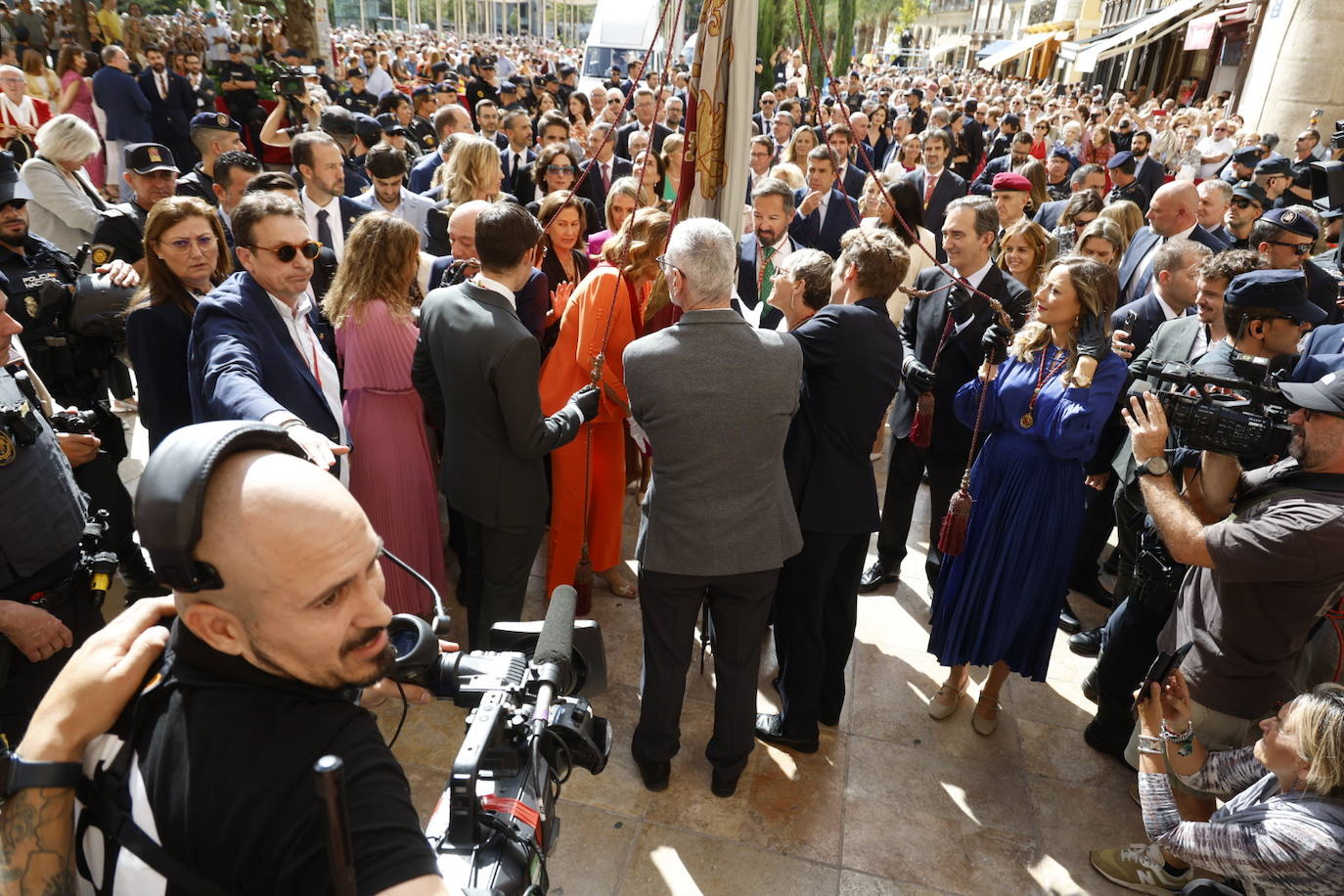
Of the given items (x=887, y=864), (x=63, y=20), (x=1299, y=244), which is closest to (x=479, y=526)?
(x=887, y=864)

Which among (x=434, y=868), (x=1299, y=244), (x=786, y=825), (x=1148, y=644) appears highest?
(x=1299, y=244)

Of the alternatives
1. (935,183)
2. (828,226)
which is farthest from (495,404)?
(935,183)

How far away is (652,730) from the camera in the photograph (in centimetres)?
305

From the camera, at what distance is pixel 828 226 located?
20.4 feet

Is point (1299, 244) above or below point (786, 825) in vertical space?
above

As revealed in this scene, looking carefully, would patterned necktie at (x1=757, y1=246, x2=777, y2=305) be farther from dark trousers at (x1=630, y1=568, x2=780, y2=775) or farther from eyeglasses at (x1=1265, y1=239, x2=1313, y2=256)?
eyeglasses at (x1=1265, y1=239, x2=1313, y2=256)

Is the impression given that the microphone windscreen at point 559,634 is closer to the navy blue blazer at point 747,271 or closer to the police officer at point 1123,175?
the navy blue blazer at point 747,271

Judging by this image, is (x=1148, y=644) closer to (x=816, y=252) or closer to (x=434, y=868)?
(x=816, y=252)

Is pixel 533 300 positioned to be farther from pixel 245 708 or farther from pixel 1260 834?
pixel 1260 834

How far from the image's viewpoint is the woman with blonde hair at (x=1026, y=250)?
4.46 m

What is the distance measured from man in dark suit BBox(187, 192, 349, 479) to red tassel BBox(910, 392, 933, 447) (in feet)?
8.23

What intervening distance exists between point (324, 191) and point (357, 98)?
9351 millimetres

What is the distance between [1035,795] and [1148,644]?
750mm

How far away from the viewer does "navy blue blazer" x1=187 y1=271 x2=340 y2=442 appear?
101 inches
